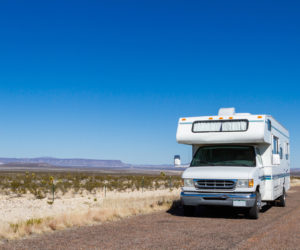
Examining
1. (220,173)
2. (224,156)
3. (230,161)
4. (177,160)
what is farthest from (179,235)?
(177,160)

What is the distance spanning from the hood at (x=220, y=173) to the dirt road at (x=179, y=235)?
4.03 ft

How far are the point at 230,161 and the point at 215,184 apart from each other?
124 cm

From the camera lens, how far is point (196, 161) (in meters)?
12.8

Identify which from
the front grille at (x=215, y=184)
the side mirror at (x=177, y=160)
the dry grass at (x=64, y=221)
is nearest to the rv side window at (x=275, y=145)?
the side mirror at (x=177, y=160)

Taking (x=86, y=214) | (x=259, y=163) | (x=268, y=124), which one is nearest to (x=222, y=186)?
(x=259, y=163)

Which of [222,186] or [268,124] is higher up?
[268,124]

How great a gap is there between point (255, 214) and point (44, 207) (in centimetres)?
1178

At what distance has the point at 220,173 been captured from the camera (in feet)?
37.6

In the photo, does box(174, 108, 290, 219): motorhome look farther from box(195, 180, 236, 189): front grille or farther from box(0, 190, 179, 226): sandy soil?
box(0, 190, 179, 226): sandy soil

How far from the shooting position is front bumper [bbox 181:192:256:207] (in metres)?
11.2

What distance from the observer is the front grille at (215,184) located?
37.3ft

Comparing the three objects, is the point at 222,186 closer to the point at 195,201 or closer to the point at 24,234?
the point at 195,201

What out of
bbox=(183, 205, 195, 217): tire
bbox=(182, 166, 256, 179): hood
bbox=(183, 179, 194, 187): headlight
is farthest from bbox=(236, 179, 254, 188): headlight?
bbox=(183, 205, 195, 217): tire

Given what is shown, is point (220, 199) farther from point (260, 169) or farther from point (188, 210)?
point (260, 169)
